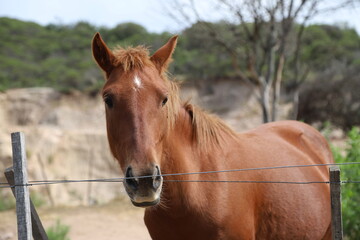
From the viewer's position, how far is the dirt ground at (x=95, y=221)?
24.7ft

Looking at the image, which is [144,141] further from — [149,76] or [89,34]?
[89,34]

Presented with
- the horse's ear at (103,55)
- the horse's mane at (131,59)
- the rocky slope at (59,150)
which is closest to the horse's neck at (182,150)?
the horse's mane at (131,59)

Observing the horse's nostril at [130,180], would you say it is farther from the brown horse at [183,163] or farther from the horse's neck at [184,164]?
the horse's neck at [184,164]

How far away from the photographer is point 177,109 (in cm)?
293

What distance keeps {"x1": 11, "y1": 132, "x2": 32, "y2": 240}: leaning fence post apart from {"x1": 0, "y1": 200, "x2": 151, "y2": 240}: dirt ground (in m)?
5.10

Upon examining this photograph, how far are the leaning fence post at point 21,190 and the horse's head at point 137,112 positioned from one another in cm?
57

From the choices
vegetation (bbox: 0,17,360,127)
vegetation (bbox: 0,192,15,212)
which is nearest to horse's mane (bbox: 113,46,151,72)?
vegetation (bbox: 0,192,15,212)

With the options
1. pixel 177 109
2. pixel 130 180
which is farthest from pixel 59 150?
pixel 130 180

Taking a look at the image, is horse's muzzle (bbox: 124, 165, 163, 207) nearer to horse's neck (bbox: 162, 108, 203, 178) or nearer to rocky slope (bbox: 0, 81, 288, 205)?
horse's neck (bbox: 162, 108, 203, 178)

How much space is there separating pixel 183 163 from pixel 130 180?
0.62m

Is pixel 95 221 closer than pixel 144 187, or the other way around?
pixel 144 187

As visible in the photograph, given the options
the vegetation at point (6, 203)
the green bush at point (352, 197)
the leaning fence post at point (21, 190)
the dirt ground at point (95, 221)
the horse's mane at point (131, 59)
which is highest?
the horse's mane at point (131, 59)

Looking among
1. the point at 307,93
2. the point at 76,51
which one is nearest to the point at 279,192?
the point at 307,93

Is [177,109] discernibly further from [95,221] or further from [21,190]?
[95,221]
